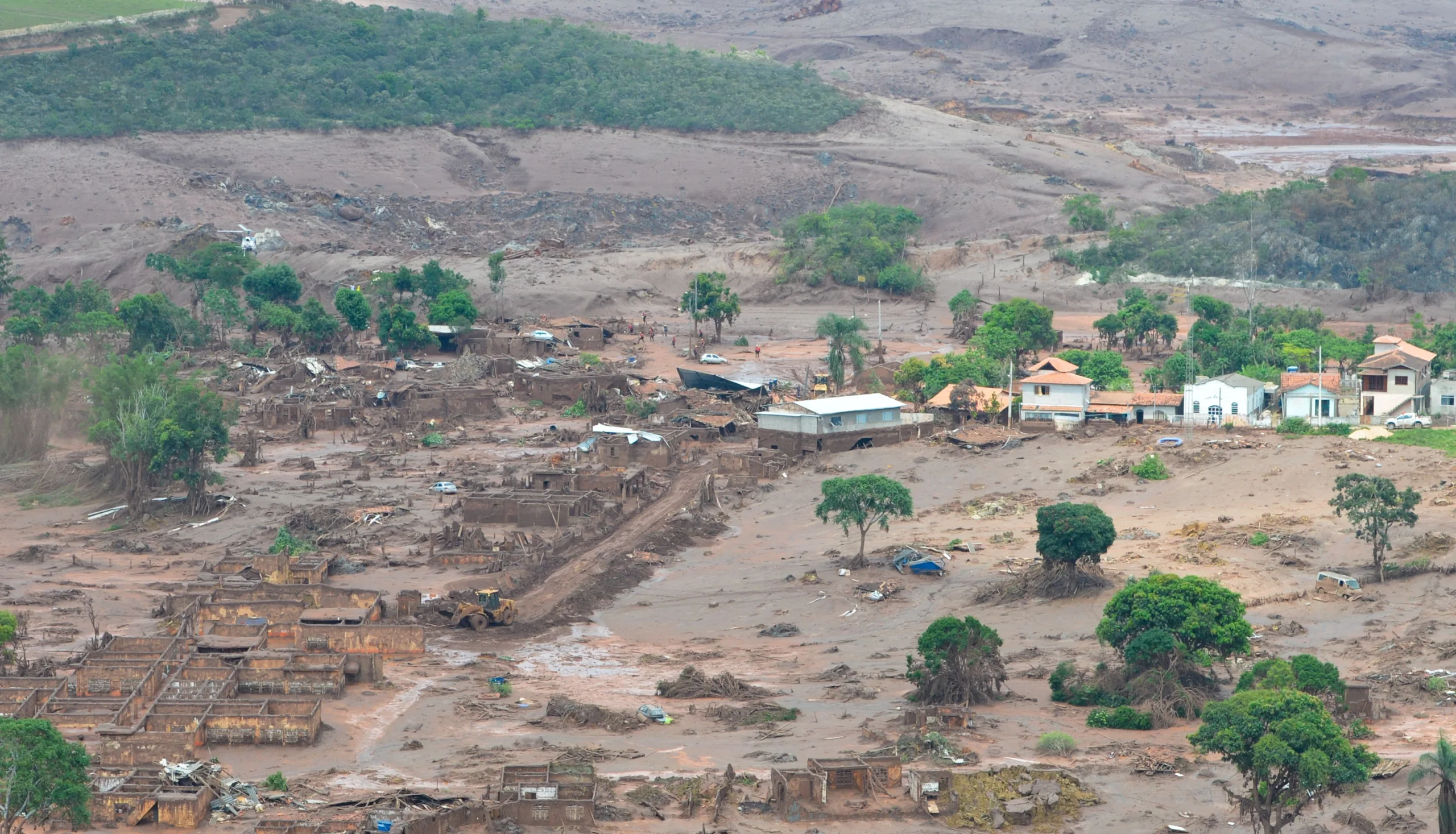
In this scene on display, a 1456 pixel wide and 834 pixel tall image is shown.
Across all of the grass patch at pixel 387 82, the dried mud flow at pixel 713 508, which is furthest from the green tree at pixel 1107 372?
the grass patch at pixel 387 82

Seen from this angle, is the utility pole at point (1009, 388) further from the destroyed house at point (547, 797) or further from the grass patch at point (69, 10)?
the grass patch at point (69, 10)

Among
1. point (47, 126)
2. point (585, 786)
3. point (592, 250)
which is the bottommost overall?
point (585, 786)

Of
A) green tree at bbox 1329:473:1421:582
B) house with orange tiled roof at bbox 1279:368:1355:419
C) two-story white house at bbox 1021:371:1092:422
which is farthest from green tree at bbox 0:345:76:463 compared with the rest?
green tree at bbox 1329:473:1421:582

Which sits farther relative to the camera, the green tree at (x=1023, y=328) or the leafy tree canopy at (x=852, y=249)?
the leafy tree canopy at (x=852, y=249)

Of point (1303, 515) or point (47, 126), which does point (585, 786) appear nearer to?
point (1303, 515)

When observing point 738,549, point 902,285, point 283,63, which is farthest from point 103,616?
point 283,63

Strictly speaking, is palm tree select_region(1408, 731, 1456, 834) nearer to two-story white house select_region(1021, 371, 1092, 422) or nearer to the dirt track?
the dirt track

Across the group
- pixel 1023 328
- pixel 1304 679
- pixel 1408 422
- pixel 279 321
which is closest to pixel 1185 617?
pixel 1304 679
